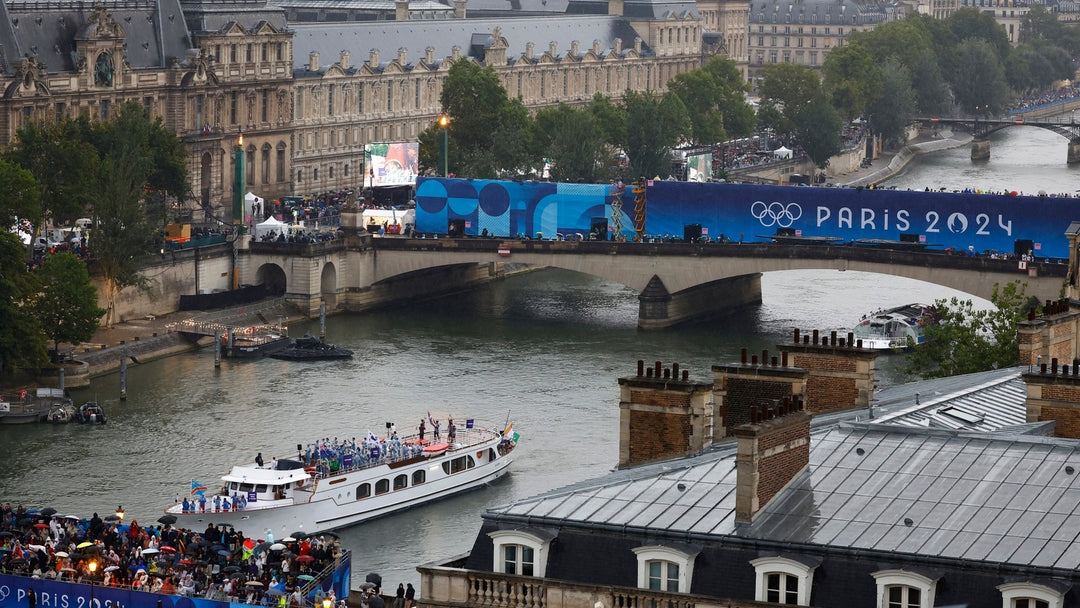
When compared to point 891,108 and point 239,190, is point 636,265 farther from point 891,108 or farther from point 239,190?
point 891,108

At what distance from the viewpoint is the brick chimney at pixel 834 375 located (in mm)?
44562

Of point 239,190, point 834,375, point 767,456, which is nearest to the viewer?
point 767,456

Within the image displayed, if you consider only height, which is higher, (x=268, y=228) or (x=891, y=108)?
(x=891, y=108)

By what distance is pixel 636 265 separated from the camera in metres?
112

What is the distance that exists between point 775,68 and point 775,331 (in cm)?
8269

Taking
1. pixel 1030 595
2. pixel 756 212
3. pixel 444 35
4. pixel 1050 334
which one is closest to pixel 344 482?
pixel 1050 334

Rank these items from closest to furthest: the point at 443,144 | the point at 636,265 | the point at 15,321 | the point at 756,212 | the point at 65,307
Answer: the point at 15,321 → the point at 65,307 → the point at 636,265 → the point at 756,212 → the point at 443,144

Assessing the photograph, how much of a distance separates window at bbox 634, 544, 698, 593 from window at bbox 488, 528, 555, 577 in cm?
128

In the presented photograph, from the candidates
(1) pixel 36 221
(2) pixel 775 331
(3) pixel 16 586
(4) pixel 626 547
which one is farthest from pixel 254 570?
(2) pixel 775 331

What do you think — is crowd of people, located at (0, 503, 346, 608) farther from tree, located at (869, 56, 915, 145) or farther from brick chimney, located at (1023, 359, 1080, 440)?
tree, located at (869, 56, 915, 145)

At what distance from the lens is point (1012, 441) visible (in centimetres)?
3688

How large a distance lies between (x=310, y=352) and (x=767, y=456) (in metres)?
62.8

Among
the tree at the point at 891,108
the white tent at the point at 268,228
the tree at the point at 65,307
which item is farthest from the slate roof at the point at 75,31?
the tree at the point at 891,108

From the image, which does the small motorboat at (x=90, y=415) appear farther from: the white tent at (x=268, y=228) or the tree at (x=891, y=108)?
the tree at (x=891, y=108)
